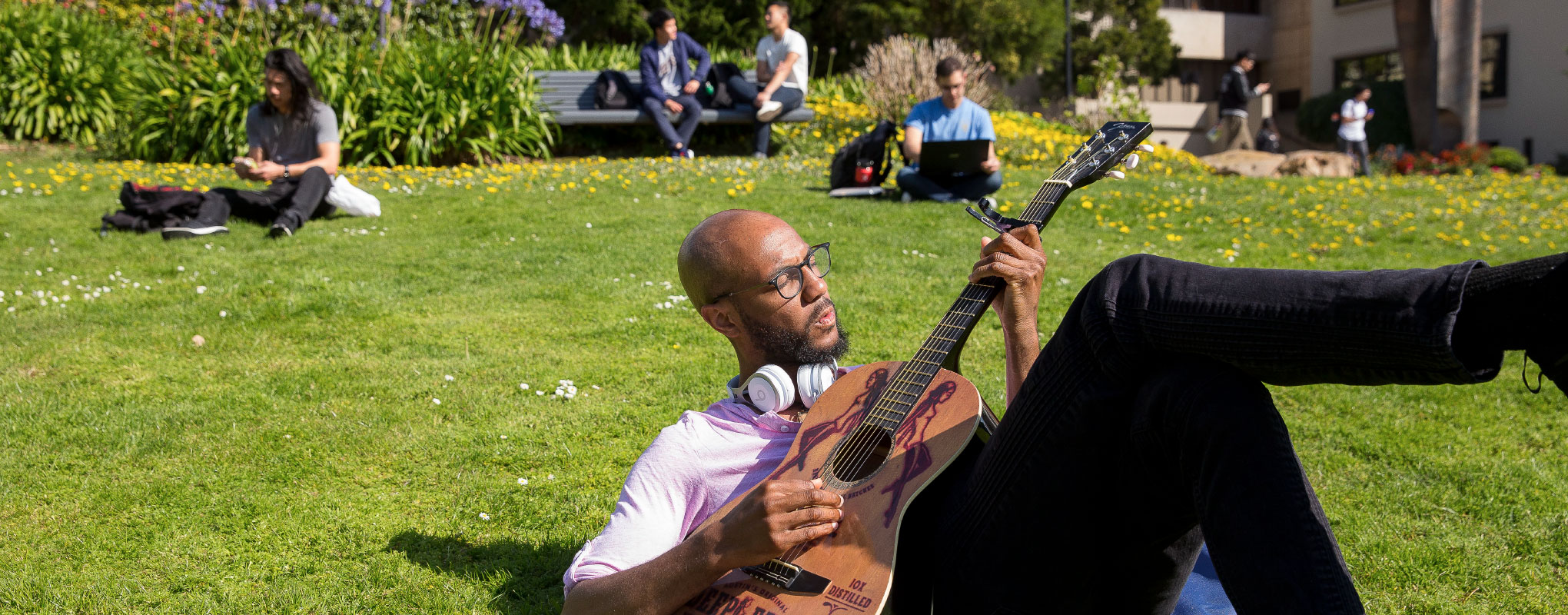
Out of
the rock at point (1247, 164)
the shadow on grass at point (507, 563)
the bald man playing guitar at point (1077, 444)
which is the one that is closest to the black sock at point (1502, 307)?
the bald man playing guitar at point (1077, 444)

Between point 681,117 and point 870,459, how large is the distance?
412 inches

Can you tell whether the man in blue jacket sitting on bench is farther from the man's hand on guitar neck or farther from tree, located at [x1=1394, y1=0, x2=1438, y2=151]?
tree, located at [x1=1394, y1=0, x2=1438, y2=151]

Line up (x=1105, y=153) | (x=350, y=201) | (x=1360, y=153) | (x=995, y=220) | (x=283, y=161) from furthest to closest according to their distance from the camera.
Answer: (x=1360, y=153)
(x=283, y=161)
(x=350, y=201)
(x=1105, y=153)
(x=995, y=220)

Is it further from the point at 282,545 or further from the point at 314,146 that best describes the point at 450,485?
the point at 314,146

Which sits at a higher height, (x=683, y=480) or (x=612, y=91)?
(x=612, y=91)

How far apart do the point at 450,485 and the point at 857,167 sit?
6.14 metres

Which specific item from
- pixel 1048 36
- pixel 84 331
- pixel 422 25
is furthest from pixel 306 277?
pixel 1048 36

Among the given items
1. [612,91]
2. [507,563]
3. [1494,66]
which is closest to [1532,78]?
[1494,66]

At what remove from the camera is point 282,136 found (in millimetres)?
8070

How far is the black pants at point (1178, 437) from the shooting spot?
60.4 inches

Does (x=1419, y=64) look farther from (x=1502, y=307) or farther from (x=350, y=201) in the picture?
(x=1502, y=307)

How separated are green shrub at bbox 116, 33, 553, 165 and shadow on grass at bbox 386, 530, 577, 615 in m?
8.42

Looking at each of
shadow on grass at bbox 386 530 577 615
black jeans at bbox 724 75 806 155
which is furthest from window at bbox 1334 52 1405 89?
shadow on grass at bbox 386 530 577 615

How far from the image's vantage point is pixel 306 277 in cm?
587
